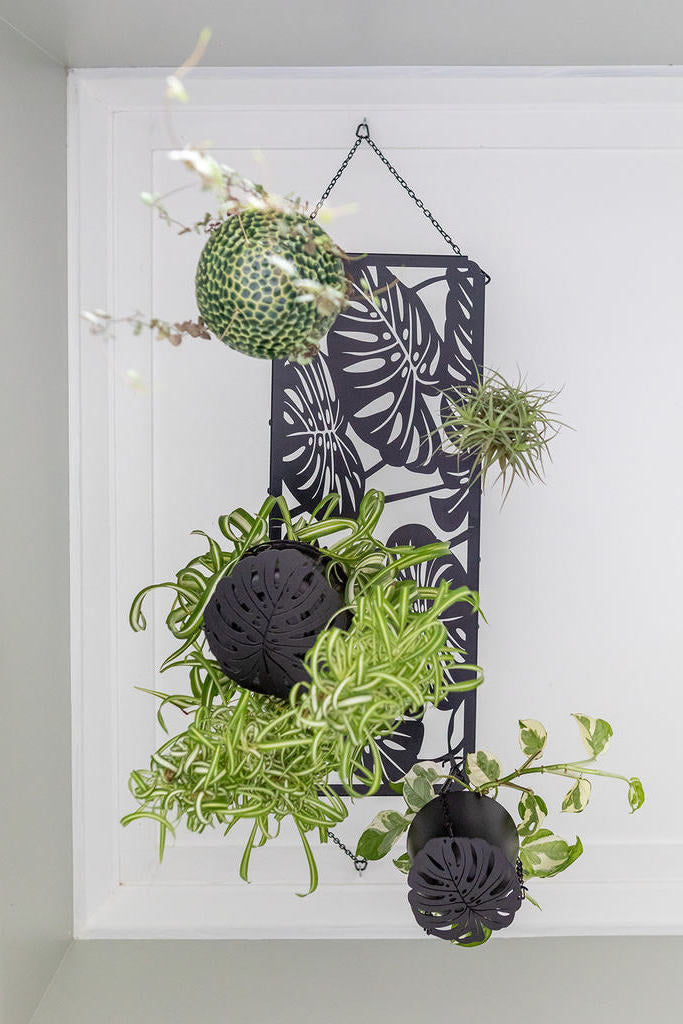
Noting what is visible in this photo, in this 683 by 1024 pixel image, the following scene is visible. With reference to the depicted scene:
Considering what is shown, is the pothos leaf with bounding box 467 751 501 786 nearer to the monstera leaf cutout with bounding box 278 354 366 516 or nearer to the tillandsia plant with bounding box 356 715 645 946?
the tillandsia plant with bounding box 356 715 645 946

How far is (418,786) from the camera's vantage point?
92 cm

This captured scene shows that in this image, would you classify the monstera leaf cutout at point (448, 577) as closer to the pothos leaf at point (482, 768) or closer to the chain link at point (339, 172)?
the pothos leaf at point (482, 768)

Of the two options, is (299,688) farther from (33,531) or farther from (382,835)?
(33,531)

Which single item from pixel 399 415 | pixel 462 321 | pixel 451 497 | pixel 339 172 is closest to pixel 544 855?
pixel 451 497

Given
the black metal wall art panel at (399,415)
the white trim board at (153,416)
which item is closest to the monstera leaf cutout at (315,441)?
the black metal wall art panel at (399,415)

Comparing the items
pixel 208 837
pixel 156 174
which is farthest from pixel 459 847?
pixel 156 174

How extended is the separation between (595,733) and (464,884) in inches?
9.5

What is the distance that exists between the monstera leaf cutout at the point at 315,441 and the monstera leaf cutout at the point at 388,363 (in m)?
0.03

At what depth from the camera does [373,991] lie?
102 centimetres

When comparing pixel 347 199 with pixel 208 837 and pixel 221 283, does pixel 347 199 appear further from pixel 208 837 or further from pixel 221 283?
pixel 208 837

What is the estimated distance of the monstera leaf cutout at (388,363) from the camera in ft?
3.53

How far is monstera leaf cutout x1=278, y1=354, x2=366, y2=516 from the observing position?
1.07 m
